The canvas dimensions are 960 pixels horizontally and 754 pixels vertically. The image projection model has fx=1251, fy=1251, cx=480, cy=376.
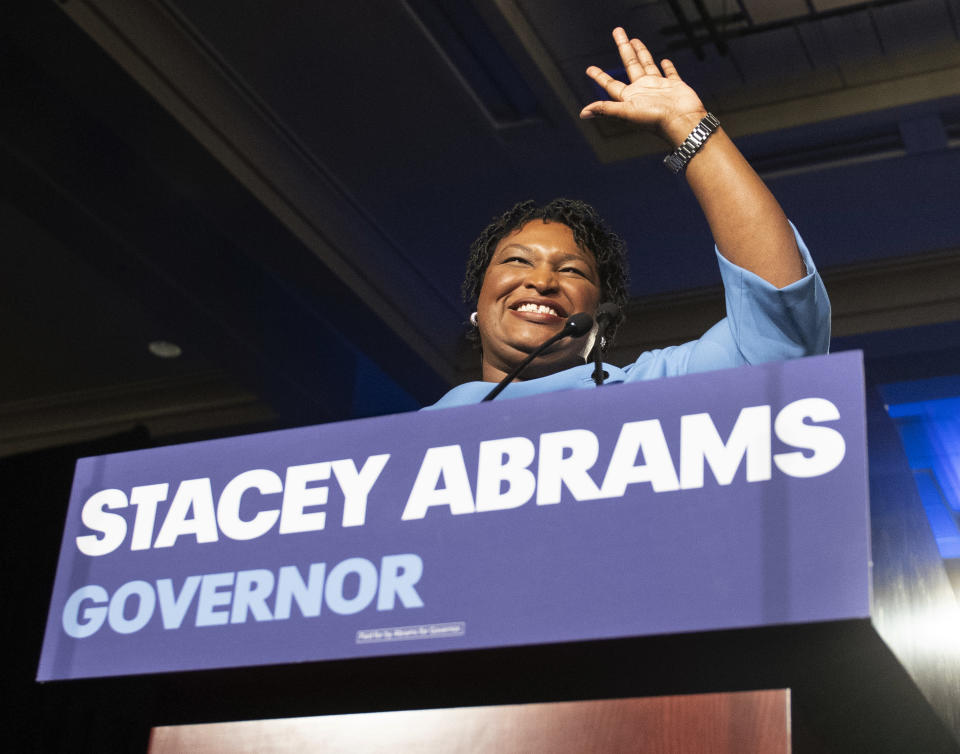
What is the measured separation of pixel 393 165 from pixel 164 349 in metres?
1.71

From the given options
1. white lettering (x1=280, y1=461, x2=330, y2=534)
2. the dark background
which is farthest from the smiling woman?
the dark background

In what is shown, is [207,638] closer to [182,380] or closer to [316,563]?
[316,563]

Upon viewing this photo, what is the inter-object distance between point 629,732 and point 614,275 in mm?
1008

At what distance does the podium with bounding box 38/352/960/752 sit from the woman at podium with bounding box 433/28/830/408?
12.4 inches

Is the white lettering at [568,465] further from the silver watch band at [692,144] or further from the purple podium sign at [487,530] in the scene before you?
the silver watch band at [692,144]

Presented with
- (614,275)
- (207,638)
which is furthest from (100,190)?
(207,638)

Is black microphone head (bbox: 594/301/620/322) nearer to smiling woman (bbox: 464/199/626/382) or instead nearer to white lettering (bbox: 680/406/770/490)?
smiling woman (bbox: 464/199/626/382)

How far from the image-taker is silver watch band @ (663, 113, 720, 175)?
44.8 inches

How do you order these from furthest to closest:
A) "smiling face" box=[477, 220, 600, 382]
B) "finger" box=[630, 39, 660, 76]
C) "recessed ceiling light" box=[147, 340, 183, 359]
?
"recessed ceiling light" box=[147, 340, 183, 359], "smiling face" box=[477, 220, 600, 382], "finger" box=[630, 39, 660, 76]

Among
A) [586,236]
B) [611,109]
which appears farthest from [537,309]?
Answer: [611,109]

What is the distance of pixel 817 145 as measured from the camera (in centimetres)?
419

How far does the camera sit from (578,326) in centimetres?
105

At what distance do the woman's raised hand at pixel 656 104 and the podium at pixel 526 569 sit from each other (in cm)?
49

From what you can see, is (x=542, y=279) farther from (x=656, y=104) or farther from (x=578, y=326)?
(x=578, y=326)
